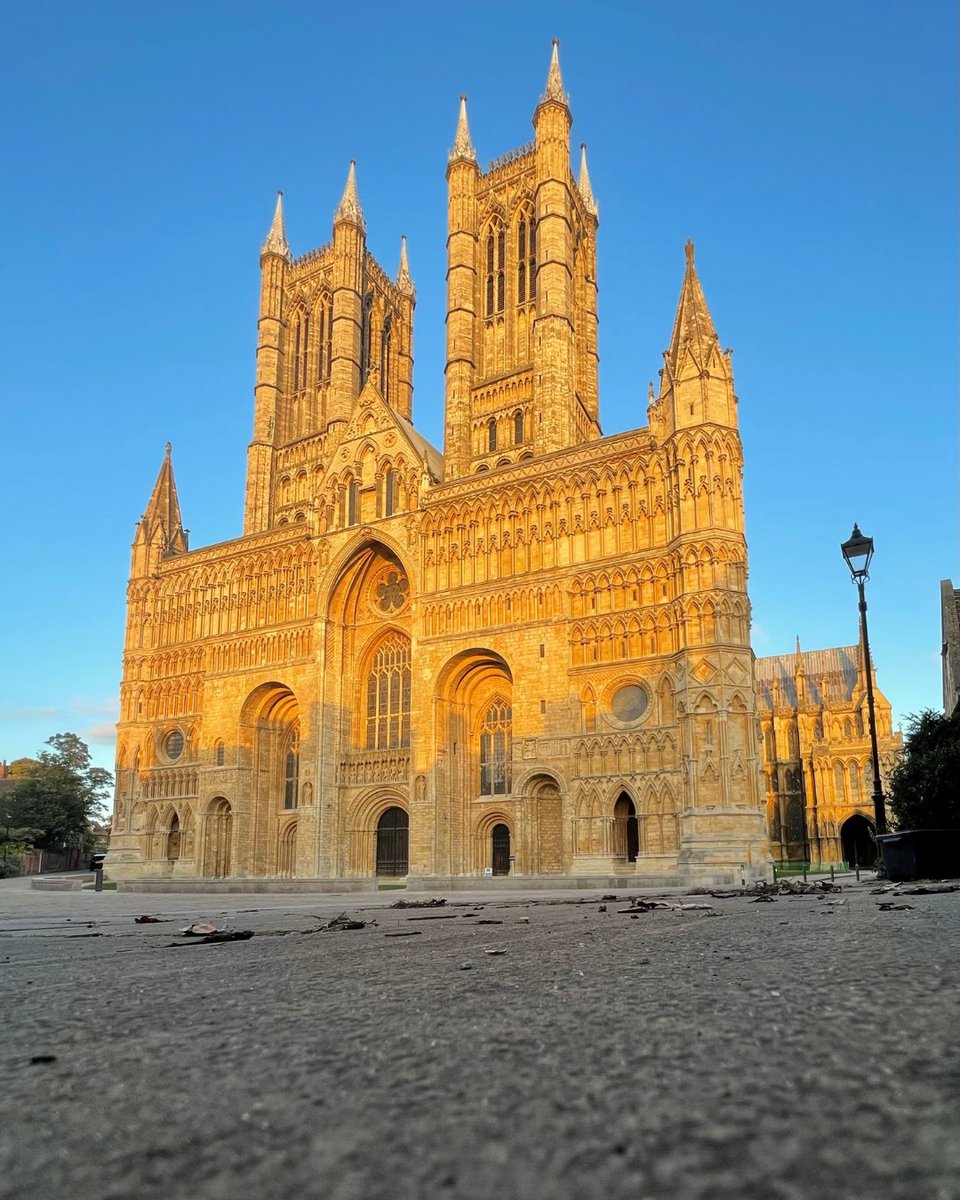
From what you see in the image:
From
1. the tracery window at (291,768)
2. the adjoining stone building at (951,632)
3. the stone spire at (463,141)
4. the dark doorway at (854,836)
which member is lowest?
the dark doorway at (854,836)

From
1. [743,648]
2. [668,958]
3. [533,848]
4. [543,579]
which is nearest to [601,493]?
[543,579]

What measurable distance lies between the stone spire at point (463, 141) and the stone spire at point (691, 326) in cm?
2006

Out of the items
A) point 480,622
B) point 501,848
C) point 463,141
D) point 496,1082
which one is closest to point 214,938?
point 496,1082

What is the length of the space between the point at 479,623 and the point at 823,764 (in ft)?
107

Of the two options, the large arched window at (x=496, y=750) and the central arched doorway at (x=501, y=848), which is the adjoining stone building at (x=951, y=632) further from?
the central arched doorway at (x=501, y=848)

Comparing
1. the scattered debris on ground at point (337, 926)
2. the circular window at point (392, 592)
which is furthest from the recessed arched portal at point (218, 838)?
the scattered debris on ground at point (337, 926)

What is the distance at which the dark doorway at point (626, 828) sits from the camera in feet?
97.2

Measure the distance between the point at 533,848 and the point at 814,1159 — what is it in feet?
101

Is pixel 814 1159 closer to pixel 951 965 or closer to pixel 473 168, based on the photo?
pixel 951 965

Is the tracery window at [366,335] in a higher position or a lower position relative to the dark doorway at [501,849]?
higher

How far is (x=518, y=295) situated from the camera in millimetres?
45844

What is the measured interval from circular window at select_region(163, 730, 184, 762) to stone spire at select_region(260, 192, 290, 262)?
102 ft

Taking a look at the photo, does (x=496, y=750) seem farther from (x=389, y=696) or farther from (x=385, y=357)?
(x=385, y=357)

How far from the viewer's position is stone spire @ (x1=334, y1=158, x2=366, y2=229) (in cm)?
5466
